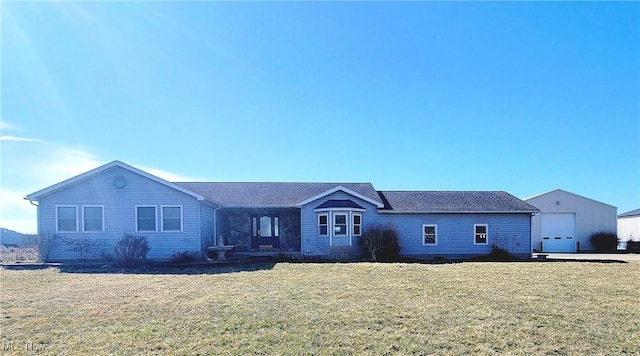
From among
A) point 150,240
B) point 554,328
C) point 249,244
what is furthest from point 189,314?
point 249,244

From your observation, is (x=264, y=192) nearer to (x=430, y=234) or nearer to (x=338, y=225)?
(x=338, y=225)

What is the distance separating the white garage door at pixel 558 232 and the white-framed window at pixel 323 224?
1607 centimetres

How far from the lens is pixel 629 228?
109 ft

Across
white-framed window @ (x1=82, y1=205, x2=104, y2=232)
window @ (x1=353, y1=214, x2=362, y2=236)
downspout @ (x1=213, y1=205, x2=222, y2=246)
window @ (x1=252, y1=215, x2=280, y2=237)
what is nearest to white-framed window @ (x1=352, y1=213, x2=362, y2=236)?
window @ (x1=353, y1=214, x2=362, y2=236)

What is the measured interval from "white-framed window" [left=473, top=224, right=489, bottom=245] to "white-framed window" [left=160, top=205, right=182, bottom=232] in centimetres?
1467

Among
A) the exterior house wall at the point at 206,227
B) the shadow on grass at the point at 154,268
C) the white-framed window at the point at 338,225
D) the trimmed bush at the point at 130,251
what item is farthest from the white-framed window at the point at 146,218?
the white-framed window at the point at 338,225

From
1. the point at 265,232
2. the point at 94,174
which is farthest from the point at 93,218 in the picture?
the point at 265,232

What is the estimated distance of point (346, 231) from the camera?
2059 centimetres

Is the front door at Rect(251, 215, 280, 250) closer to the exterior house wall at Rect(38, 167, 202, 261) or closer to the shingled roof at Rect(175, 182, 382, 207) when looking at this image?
the shingled roof at Rect(175, 182, 382, 207)

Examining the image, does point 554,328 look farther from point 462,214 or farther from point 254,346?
point 462,214

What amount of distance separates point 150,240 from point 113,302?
10109mm

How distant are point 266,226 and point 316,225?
3783mm

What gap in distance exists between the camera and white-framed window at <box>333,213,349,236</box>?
2055 cm

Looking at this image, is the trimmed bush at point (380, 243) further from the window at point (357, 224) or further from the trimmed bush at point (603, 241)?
the trimmed bush at point (603, 241)
